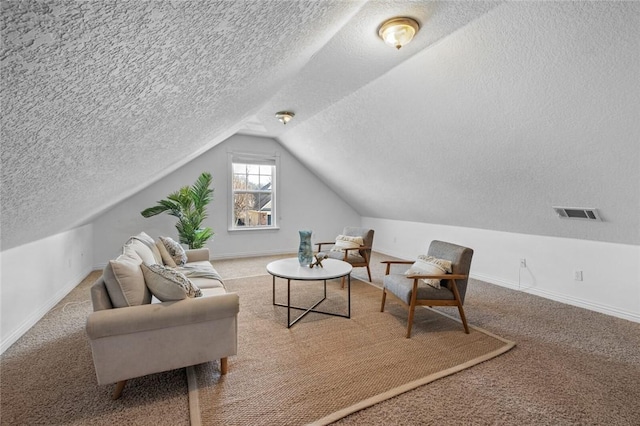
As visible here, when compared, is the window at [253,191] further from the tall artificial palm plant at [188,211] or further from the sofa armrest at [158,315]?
the sofa armrest at [158,315]

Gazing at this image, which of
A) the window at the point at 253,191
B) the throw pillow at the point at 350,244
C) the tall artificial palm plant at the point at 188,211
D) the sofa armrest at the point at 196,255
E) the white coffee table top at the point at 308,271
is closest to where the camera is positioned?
the white coffee table top at the point at 308,271

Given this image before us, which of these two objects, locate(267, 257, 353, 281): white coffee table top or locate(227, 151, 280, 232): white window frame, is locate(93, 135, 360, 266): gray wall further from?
locate(267, 257, 353, 281): white coffee table top

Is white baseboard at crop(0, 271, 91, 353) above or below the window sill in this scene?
below

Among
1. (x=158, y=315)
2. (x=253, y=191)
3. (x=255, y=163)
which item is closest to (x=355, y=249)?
(x=158, y=315)

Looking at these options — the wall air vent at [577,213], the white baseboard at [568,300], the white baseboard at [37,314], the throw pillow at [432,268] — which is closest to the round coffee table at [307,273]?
the throw pillow at [432,268]

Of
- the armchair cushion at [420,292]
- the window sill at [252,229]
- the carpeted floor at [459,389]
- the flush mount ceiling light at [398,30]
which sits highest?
the flush mount ceiling light at [398,30]

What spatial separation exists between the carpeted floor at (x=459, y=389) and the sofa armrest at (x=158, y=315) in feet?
1.54

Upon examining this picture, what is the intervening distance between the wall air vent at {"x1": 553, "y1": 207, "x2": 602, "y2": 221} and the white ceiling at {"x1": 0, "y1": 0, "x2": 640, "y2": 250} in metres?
0.09

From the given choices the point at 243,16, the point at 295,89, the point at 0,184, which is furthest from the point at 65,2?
the point at 295,89

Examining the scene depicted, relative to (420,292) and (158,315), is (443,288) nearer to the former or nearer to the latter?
(420,292)

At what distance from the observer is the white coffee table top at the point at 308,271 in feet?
9.34

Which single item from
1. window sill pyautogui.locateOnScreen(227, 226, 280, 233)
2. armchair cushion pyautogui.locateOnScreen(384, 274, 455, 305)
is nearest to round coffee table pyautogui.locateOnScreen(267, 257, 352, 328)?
armchair cushion pyautogui.locateOnScreen(384, 274, 455, 305)

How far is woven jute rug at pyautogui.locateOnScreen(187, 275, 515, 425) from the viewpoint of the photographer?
5.66 ft

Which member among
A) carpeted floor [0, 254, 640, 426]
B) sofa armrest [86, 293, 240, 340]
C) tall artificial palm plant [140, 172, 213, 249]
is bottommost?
carpeted floor [0, 254, 640, 426]
